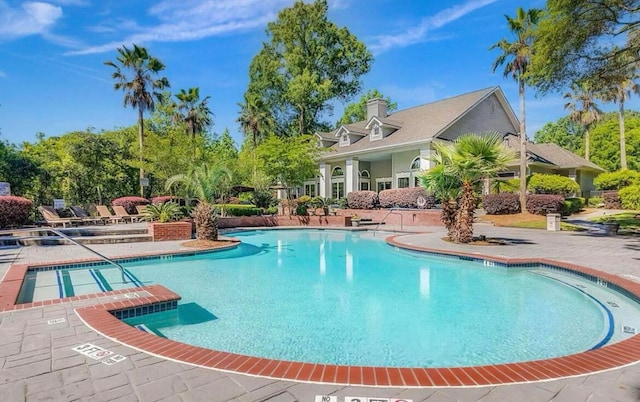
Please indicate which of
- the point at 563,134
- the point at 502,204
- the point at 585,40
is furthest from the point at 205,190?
the point at 563,134

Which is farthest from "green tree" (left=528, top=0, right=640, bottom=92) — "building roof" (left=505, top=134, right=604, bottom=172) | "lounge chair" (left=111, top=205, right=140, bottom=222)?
"lounge chair" (left=111, top=205, right=140, bottom=222)

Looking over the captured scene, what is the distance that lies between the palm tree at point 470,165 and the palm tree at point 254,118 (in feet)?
86.5

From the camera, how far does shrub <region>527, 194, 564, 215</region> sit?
1989 cm

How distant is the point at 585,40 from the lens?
504 inches

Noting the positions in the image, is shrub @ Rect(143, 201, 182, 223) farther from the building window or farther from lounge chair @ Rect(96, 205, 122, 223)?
the building window

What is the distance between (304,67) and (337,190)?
48.4 ft

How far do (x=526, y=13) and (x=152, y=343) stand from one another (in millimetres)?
23898

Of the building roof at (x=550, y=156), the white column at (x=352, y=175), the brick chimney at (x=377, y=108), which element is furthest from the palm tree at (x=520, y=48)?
the white column at (x=352, y=175)

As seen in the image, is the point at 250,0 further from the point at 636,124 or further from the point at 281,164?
the point at 636,124

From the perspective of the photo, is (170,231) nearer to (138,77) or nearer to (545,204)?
(138,77)

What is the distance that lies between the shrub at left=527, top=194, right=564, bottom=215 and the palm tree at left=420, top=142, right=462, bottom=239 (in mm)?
10214

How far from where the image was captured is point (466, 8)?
17.9 metres

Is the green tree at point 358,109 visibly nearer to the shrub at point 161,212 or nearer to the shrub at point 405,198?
the shrub at point 405,198

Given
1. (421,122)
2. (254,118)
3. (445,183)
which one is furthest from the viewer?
(254,118)
